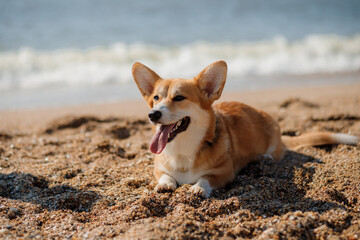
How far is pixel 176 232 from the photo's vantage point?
2.30 m

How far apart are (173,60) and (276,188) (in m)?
10.2

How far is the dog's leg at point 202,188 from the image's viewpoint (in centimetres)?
292

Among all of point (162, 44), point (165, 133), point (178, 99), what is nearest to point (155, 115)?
point (165, 133)

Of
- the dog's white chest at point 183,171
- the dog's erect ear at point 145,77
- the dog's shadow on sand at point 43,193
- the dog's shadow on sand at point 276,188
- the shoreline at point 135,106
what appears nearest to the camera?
the dog's shadow on sand at point 276,188

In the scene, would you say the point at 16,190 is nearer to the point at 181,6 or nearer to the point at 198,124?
the point at 198,124

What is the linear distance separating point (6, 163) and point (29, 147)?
0.72 meters

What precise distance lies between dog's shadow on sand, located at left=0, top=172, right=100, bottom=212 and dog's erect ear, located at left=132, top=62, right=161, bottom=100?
46.0 inches

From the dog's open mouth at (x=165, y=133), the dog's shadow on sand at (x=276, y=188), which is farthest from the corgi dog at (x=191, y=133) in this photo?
the dog's shadow on sand at (x=276, y=188)

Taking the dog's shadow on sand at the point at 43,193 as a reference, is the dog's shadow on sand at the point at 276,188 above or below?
below

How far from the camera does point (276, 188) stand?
10.1 ft

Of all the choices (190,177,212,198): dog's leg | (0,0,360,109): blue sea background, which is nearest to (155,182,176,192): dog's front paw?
(190,177,212,198): dog's leg

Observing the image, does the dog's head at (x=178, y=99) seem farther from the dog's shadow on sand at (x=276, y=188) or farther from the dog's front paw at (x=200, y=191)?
the dog's shadow on sand at (x=276, y=188)

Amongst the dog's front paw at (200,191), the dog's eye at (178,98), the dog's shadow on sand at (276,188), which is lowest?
the dog's shadow on sand at (276,188)

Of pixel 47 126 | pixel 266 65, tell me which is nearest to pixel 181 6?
pixel 266 65
